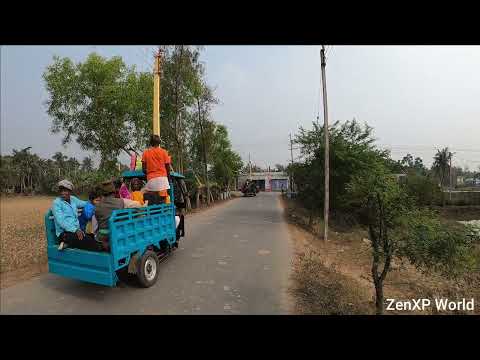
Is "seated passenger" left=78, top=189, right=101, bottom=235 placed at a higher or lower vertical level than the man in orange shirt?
lower

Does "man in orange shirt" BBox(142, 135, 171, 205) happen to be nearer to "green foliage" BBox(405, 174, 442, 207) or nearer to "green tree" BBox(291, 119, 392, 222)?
"green foliage" BBox(405, 174, 442, 207)

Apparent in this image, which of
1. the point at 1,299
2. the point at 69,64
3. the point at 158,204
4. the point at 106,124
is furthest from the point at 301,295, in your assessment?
the point at 69,64

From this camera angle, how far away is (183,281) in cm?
440

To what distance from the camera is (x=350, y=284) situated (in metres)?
5.35

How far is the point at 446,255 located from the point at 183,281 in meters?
3.96

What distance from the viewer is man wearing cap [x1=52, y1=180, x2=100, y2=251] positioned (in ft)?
11.8

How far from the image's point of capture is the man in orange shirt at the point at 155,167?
471cm

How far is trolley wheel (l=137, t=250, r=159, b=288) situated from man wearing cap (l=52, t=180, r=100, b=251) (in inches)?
26.0

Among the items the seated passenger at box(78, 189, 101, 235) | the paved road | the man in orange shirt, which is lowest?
the paved road

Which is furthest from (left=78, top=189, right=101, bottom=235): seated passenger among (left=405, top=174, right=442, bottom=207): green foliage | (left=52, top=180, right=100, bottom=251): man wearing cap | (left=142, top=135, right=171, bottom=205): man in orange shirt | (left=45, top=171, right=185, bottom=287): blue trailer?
(left=405, top=174, right=442, bottom=207): green foliage

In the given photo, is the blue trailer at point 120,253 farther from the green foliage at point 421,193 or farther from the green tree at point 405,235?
the green foliage at point 421,193

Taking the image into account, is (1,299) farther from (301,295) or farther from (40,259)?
(301,295)

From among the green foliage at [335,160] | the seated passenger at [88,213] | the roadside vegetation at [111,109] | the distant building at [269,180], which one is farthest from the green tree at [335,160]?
the distant building at [269,180]

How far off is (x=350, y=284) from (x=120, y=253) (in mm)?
4366
